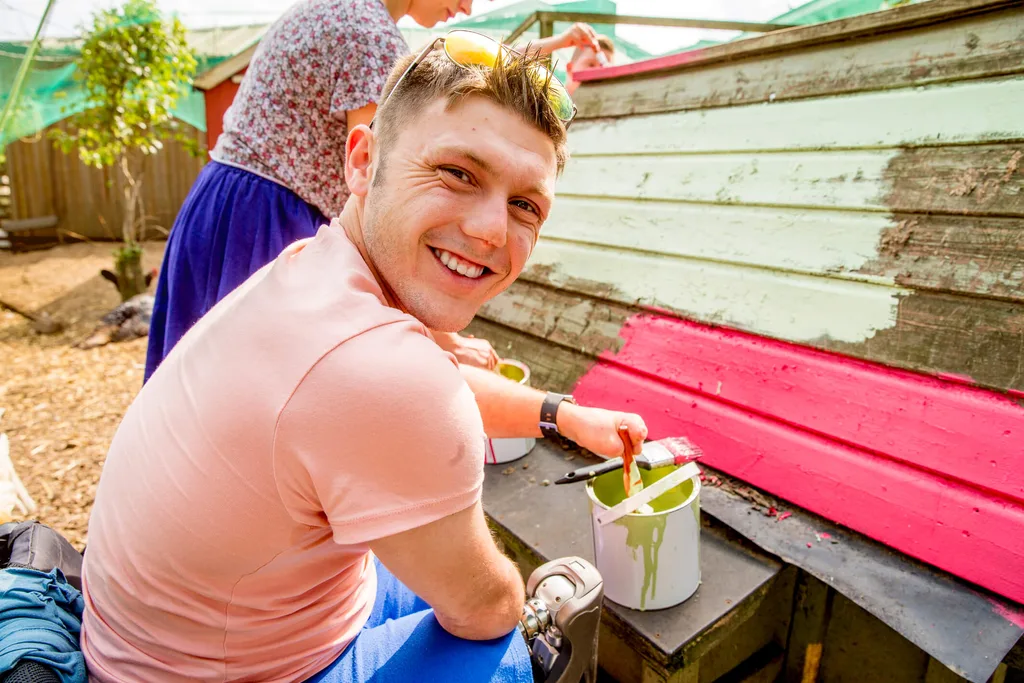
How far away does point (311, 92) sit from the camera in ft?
6.46

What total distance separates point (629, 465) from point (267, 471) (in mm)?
991

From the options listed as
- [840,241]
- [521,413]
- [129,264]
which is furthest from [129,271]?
[840,241]

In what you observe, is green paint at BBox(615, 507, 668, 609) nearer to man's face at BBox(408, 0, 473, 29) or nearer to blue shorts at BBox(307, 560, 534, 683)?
blue shorts at BBox(307, 560, 534, 683)

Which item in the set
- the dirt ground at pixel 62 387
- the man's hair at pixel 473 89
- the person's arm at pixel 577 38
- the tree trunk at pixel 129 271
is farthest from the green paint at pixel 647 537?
the tree trunk at pixel 129 271

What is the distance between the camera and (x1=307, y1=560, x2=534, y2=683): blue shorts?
117cm

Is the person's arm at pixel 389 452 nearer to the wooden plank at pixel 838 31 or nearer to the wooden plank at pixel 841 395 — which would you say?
the wooden plank at pixel 841 395

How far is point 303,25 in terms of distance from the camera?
1908 mm

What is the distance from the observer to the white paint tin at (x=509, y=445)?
2504 mm

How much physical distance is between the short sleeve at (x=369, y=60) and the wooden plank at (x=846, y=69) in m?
1.42

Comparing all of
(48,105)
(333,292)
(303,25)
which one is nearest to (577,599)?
(333,292)

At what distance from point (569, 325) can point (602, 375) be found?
344 millimetres

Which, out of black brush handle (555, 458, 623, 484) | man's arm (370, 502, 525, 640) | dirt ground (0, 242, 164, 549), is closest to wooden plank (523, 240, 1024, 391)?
black brush handle (555, 458, 623, 484)

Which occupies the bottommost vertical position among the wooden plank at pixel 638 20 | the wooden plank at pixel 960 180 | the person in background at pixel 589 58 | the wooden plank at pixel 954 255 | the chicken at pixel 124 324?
the chicken at pixel 124 324

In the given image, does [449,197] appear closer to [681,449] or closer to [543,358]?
[681,449]
